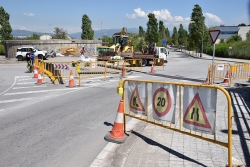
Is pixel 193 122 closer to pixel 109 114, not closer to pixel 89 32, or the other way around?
pixel 109 114

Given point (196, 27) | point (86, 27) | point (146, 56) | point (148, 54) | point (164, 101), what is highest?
point (86, 27)

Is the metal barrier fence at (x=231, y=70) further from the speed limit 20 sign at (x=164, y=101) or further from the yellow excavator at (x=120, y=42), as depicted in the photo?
the yellow excavator at (x=120, y=42)

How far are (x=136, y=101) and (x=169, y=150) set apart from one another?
143cm

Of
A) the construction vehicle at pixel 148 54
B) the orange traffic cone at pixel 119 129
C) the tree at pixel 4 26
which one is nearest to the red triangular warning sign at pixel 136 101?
the orange traffic cone at pixel 119 129

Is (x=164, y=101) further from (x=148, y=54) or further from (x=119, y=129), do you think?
(x=148, y=54)

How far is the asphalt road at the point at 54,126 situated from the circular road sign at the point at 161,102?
1.55m

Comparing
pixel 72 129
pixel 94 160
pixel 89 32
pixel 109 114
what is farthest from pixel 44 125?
pixel 89 32

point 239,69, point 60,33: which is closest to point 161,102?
point 239,69

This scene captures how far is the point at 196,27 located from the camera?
48.6 m

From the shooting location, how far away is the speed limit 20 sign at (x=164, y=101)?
5.24 meters

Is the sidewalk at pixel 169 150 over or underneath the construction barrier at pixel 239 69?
underneath

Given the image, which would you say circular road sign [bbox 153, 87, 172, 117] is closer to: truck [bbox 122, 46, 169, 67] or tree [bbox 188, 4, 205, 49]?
truck [bbox 122, 46, 169, 67]

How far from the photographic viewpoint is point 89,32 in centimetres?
7119

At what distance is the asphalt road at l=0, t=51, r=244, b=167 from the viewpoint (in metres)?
5.26
